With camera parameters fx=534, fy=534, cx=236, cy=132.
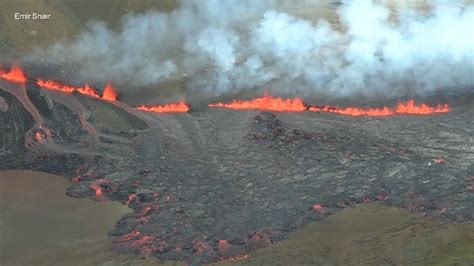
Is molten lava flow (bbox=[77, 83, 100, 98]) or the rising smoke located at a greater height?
the rising smoke

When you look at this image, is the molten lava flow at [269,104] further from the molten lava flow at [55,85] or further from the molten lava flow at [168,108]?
the molten lava flow at [55,85]

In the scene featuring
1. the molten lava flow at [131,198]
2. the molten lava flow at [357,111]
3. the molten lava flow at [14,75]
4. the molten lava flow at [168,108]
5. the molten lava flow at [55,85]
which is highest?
the molten lava flow at [14,75]

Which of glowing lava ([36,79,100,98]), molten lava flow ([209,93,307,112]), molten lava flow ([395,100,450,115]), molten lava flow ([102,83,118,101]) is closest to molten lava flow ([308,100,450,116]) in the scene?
molten lava flow ([395,100,450,115])

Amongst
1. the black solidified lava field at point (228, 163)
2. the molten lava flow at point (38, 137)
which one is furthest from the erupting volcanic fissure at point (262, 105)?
the molten lava flow at point (38, 137)

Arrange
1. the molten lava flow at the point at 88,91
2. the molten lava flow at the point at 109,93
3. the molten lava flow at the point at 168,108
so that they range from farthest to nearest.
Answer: the molten lava flow at the point at 88,91, the molten lava flow at the point at 109,93, the molten lava flow at the point at 168,108

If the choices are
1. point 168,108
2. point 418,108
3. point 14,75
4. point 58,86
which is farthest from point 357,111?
point 14,75

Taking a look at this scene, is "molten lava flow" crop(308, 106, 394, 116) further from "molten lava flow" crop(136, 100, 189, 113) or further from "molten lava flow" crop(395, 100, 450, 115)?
"molten lava flow" crop(136, 100, 189, 113)

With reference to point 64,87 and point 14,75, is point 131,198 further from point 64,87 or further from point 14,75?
point 14,75
